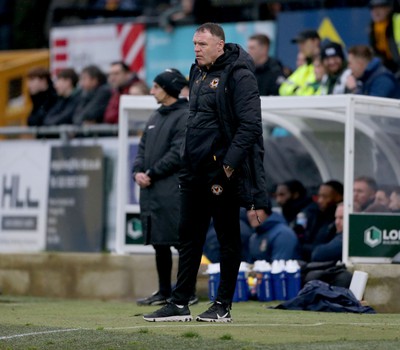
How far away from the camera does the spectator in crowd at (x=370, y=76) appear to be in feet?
49.9

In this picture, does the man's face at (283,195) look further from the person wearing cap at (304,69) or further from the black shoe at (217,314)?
the black shoe at (217,314)

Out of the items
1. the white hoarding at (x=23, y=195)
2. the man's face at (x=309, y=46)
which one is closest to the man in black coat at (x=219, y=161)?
the man's face at (x=309, y=46)

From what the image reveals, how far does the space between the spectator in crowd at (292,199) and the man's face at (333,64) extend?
1.34m

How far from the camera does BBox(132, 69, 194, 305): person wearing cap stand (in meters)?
13.1

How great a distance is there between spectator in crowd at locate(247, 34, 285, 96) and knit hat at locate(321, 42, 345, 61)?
0.77m

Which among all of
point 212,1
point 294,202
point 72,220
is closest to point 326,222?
point 294,202

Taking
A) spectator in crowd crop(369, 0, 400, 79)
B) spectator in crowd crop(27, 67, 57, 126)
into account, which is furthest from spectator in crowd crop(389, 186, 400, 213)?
spectator in crowd crop(27, 67, 57, 126)

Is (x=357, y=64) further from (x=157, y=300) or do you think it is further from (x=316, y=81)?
(x=157, y=300)

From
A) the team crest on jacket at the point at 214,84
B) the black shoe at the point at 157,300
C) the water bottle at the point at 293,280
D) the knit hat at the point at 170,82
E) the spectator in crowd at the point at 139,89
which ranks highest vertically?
the spectator in crowd at the point at 139,89

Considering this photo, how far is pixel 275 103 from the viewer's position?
15.0m

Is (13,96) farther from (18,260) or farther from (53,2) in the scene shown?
(18,260)

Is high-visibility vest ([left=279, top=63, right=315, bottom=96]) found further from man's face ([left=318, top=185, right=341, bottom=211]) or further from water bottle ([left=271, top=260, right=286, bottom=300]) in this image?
water bottle ([left=271, top=260, right=286, bottom=300])

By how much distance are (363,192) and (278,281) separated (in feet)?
4.00

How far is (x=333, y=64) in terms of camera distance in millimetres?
15891
